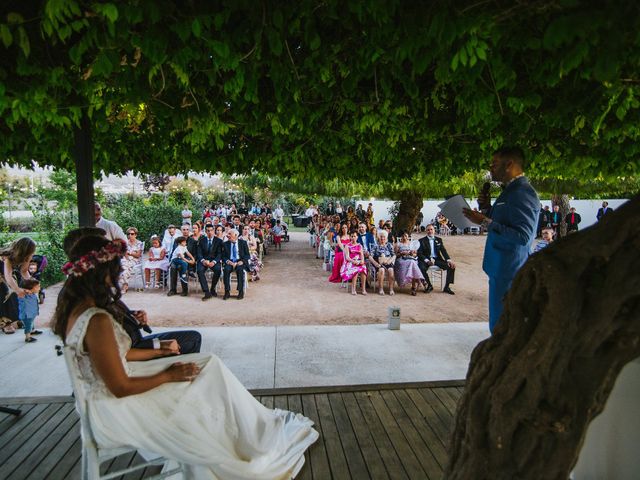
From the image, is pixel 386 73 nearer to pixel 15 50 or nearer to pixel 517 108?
pixel 517 108

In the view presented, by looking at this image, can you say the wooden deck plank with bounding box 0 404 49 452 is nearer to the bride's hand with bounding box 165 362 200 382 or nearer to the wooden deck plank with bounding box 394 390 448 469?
the bride's hand with bounding box 165 362 200 382

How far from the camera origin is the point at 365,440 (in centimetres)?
326

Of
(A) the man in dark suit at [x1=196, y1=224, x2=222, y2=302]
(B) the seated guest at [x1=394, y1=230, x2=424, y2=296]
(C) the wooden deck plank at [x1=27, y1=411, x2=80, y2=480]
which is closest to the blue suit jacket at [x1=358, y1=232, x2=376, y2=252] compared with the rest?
(B) the seated guest at [x1=394, y1=230, x2=424, y2=296]

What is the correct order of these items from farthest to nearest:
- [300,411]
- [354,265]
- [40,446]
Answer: [354,265] < [300,411] < [40,446]

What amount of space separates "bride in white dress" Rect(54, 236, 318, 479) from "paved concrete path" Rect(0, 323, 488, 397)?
5.58ft

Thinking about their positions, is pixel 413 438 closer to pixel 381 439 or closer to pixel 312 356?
pixel 381 439

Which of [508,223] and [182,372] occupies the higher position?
[508,223]

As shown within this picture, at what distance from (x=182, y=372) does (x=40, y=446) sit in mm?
1638

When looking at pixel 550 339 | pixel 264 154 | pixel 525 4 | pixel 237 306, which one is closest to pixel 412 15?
pixel 525 4

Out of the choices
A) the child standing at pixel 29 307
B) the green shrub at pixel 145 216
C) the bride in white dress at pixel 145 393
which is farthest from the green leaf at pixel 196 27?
the green shrub at pixel 145 216

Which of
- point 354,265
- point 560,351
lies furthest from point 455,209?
point 354,265

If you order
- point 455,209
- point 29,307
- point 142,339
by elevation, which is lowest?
point 29,307

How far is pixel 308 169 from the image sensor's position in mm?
6961

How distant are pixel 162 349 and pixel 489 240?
2.90m
